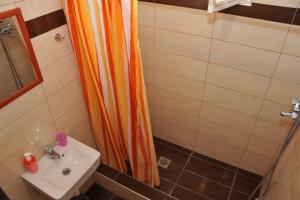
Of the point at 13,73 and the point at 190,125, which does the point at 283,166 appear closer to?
the point at 190,125

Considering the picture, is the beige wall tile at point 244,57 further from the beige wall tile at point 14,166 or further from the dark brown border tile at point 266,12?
the beige wall tile at point 14,166

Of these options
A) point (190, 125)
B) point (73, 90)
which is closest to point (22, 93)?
point (73, 90)

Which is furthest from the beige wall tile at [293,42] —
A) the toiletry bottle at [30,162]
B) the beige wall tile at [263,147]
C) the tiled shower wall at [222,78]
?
the toiletry bottle at [30,162]

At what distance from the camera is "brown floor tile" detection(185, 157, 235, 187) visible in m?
2.35

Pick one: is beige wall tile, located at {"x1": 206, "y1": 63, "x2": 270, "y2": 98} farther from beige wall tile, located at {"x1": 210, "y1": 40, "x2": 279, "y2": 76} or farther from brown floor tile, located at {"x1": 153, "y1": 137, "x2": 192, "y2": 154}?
brown floor tile, located at {"x1": 153, "y1": 137, "x2": 192, "y2": 154}

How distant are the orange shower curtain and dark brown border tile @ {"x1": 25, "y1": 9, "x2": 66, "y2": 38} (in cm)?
7

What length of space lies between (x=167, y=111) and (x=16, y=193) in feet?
4.98

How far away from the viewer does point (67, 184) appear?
5.38ft

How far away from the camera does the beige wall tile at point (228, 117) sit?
6.71 ft

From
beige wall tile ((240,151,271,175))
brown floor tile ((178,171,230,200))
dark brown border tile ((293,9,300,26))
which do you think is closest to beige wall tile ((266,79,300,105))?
dark brown border tile ((293,9,300,26))

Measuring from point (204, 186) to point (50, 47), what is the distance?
6.18ft

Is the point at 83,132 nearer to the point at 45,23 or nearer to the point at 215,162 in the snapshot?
the point at 45,23

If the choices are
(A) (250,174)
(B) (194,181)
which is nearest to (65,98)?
(B) (194,181)

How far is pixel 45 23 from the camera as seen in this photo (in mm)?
1542
